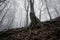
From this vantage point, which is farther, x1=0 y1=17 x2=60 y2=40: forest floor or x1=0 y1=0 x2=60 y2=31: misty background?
x1=0 y1=0 x2=60 y2=31: misty background

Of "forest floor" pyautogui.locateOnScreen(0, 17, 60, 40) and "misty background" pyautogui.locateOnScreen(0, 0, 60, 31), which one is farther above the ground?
"misty background" pyautogui.locateOnScreen(0, 0, 60, 31)

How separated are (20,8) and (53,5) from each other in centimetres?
79

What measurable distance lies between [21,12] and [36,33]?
64cm

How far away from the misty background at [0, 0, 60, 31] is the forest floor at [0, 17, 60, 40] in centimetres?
11

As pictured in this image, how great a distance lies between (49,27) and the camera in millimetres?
2725

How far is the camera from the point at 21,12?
2.90 m

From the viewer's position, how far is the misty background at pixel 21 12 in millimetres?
2762

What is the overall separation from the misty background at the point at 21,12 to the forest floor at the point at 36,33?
0.11m

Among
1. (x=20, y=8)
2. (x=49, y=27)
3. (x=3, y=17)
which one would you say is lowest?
(x=49, y=27)

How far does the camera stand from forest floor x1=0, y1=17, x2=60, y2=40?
8.23 ft

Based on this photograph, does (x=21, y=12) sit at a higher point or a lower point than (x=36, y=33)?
higher

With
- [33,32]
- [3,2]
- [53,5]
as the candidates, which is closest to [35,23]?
[33,32]

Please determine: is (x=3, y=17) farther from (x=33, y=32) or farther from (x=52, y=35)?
(x=52, y=35)

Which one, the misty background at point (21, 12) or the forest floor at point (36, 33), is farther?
the misty background at point (21, 12)
